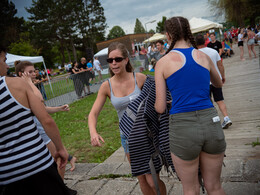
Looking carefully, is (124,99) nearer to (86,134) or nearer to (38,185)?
(38,185)

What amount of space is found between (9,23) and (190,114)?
62839 millimetres

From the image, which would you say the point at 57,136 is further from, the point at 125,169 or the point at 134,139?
the point at 125,169

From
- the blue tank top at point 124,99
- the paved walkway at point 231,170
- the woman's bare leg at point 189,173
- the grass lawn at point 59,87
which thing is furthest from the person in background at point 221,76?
the grass lawn at point 59,87

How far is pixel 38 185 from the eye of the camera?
186cm

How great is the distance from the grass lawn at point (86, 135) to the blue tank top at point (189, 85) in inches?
133

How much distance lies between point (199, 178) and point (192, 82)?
87 cm

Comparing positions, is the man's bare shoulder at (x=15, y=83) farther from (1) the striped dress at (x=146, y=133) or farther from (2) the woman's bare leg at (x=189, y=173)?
(2) the woman's bare leg at (x=189, y=173)

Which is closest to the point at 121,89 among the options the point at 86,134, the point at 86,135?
the point at 86,135

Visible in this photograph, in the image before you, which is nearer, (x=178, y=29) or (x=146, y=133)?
(x=178, y=29)

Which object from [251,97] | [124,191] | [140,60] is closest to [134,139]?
[124,191]

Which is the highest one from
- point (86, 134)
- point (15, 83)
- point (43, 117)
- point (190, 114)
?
point (15, 83)

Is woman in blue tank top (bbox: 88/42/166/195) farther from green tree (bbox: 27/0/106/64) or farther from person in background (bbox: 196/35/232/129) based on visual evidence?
green tree (bbox: 27/0/106/64)

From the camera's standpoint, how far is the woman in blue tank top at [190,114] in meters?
1.83

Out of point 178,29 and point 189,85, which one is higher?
point 178,29
